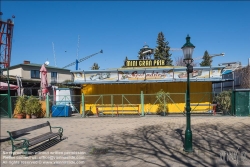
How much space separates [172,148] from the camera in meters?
6.93

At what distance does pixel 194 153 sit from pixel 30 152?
5.50 meters

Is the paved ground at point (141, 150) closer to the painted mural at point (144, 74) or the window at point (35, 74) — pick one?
the painted mural at point (144, 74)

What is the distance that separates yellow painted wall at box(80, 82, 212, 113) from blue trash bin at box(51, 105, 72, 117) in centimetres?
196

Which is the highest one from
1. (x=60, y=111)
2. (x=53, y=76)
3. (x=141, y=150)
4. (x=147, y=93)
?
(x=53, y=76)

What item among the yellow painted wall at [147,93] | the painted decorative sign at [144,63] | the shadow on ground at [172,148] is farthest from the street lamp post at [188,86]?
the painted decorative sign at [144,63]

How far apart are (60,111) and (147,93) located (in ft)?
24.3

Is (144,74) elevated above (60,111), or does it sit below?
above

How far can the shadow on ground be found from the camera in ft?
18.5

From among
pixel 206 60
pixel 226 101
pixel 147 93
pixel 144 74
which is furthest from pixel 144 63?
pixel 206 60

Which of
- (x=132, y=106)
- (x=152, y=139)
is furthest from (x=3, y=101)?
(x=152, y=139)

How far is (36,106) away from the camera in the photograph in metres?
15.5

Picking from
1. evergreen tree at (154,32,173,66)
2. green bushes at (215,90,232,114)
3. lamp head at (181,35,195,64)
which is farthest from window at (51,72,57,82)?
lamp head at (181,35,195,64)

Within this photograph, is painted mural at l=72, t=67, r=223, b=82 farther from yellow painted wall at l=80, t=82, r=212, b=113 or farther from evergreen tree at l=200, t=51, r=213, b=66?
evergreen tree at l=200, t=51, r=213, b=66

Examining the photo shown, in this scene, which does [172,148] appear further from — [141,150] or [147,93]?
[147,93]
